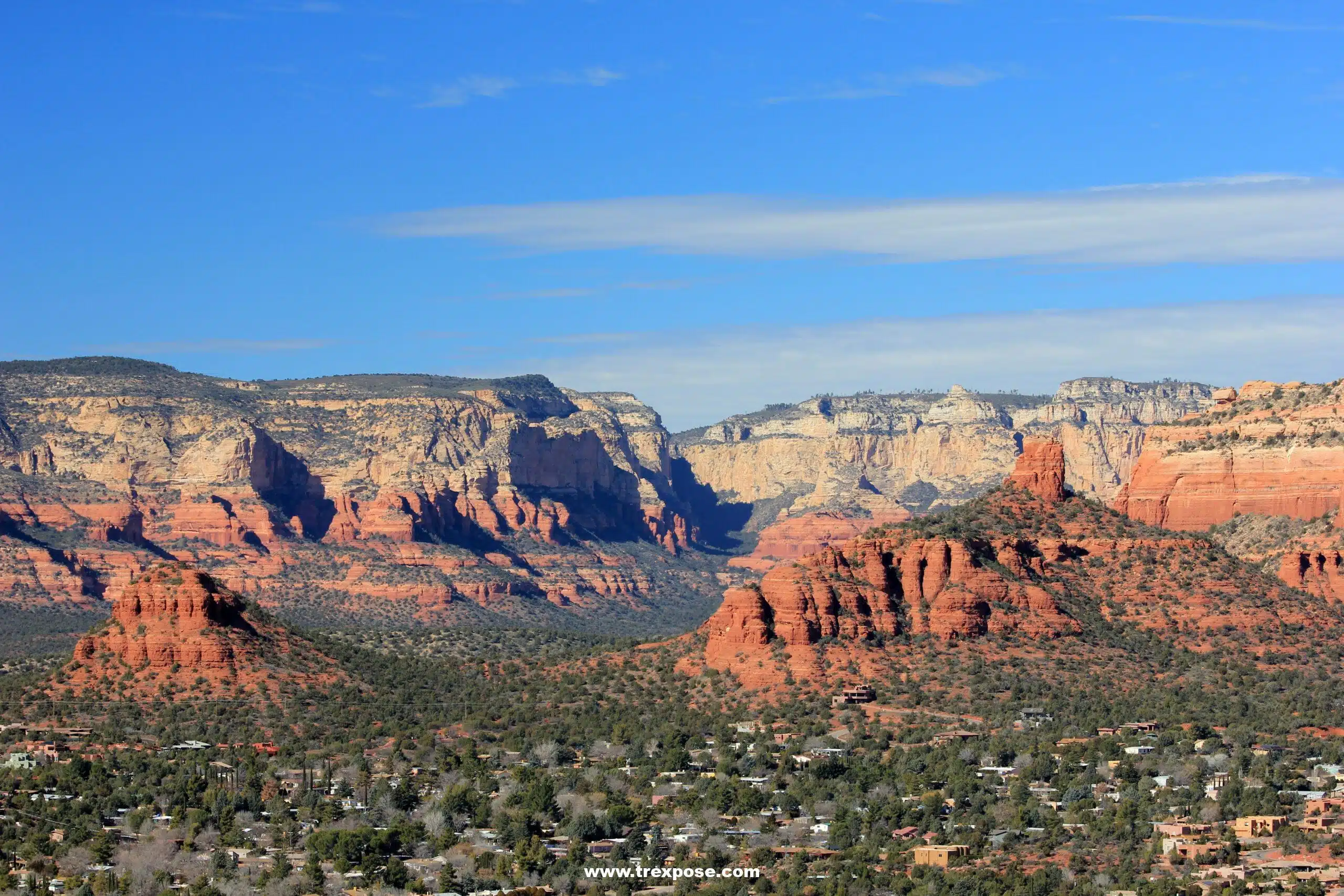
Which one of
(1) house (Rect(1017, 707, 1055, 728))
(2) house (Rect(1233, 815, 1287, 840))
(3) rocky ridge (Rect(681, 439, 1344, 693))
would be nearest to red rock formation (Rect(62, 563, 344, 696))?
(3) rocky ridge (Rect(681, 439, 1344, 693))

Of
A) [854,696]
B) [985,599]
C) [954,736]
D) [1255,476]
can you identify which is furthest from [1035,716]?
[1255,476]

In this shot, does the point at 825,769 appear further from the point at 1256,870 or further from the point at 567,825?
the point at 1256,870

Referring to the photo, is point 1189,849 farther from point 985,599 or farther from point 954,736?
point 985,599

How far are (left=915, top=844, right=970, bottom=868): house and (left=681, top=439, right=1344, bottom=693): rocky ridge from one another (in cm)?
3060

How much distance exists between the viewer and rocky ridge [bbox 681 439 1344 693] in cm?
13738

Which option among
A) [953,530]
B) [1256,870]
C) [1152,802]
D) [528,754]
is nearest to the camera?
[1256,870]

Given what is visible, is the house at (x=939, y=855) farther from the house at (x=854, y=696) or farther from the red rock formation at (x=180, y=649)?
the red rock formation at (x=180, y=649)

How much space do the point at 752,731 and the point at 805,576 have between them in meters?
10.2

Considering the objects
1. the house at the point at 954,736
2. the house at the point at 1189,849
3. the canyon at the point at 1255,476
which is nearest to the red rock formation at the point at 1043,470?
the canyon at the point at 1255,476

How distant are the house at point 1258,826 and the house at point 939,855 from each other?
9.54 meters

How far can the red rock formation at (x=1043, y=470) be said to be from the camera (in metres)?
155

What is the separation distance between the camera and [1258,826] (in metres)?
105

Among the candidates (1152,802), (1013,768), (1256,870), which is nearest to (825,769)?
(1013,768)

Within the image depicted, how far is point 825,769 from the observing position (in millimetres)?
121188
